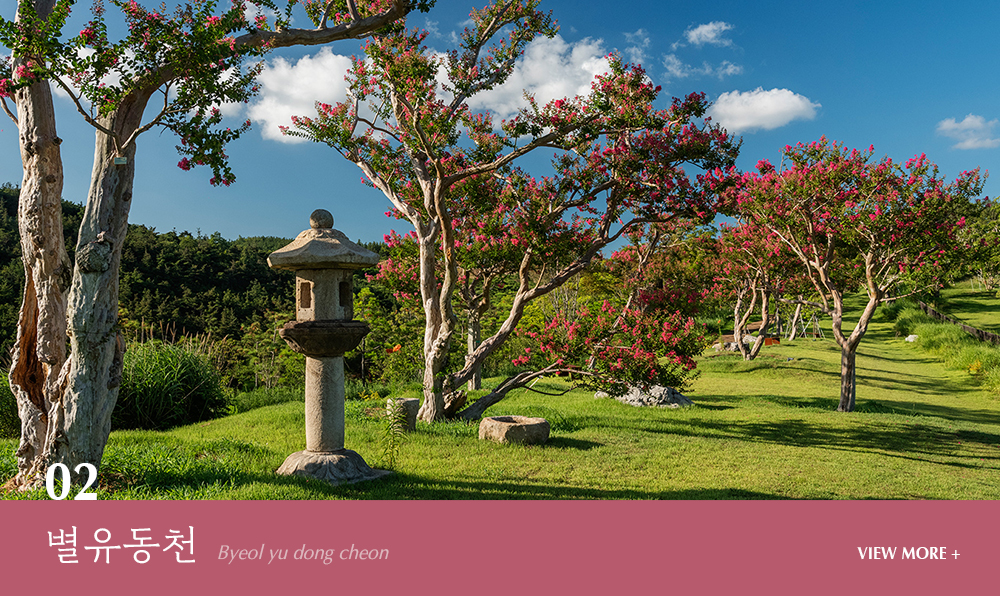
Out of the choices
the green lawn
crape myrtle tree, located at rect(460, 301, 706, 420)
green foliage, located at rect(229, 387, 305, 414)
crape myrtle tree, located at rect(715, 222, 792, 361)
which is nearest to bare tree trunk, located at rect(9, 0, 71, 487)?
crape myrtle tree, located at rect(460, 301, 706, 420)

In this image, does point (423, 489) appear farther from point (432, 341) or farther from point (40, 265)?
point (432, 341)

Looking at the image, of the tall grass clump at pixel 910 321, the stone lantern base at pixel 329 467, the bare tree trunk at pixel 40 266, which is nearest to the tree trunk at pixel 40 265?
the bare tree trunk at pixel 40 266

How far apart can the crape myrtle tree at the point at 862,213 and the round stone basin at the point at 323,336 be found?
7882 millimetres

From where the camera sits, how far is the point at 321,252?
199 inches

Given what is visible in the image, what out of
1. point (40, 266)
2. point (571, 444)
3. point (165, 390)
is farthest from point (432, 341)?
point (40, 266)

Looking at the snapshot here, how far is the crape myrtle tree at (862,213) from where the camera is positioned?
35.8 ft

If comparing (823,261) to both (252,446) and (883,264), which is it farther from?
(252,446)

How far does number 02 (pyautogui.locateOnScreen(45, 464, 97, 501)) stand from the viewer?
4066 mm

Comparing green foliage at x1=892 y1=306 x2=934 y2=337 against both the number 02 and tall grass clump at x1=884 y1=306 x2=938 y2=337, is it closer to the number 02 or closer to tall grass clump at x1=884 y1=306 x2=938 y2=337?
tall grass clump at x1=884 y1=306 x2=938 y2=337

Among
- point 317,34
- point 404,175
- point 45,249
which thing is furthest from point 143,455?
point 404,175

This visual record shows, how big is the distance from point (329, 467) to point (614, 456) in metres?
3.59

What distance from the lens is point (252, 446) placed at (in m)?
6.57

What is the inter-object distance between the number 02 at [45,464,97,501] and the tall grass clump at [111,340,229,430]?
5.05 meters

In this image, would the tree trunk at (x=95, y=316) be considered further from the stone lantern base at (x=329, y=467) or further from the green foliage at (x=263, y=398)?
the green foliage at (x=263, y=398)
